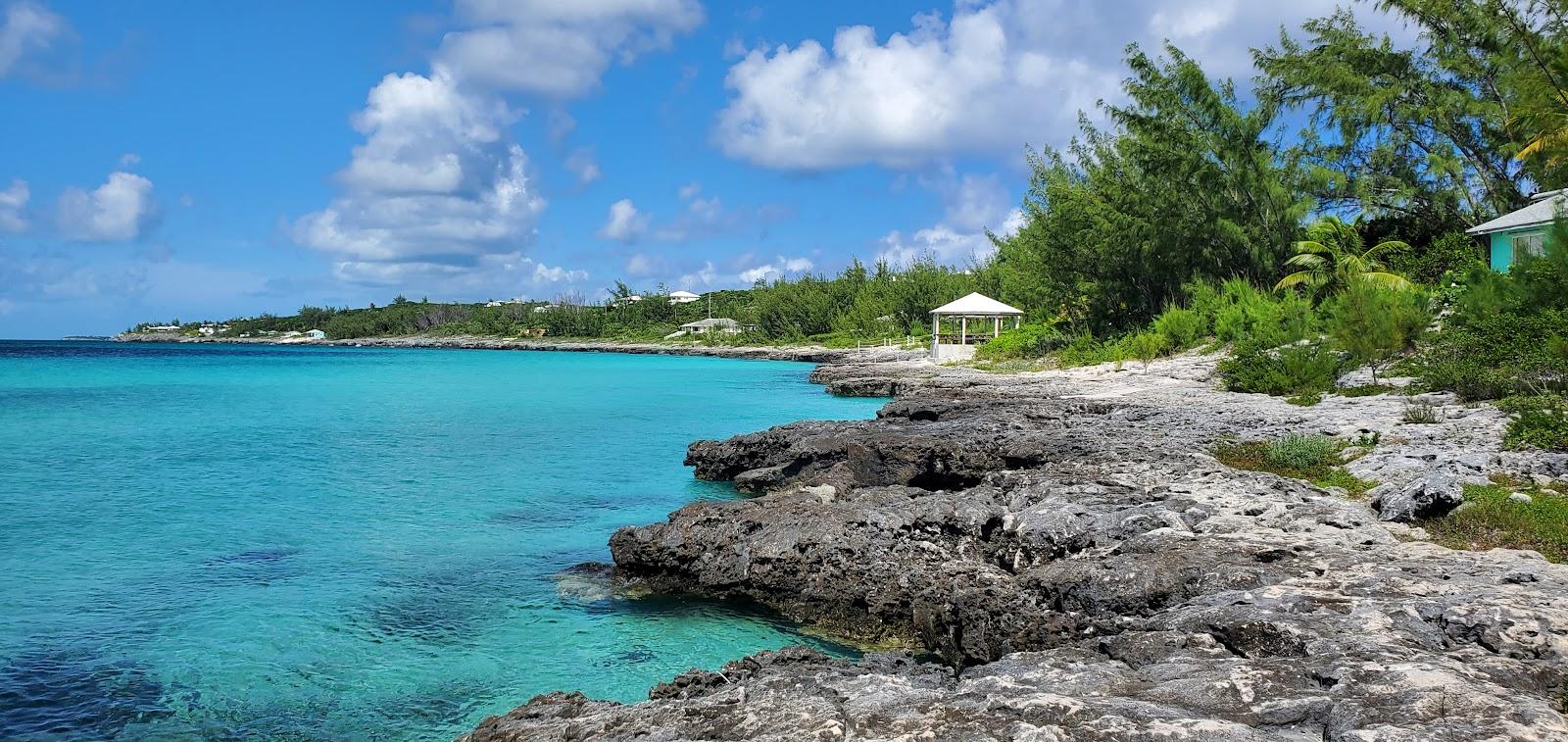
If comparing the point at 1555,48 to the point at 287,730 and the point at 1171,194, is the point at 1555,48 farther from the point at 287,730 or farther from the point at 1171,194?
the point at 287,730

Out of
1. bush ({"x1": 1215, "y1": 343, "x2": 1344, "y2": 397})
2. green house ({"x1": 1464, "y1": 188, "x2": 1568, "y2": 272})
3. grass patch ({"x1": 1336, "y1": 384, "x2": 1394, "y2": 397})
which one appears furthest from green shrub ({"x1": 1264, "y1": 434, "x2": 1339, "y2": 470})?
green house ({"x1": 1464, "y1": 188, "x2": 1568, "y2": 272})

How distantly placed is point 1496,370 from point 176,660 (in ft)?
48.8

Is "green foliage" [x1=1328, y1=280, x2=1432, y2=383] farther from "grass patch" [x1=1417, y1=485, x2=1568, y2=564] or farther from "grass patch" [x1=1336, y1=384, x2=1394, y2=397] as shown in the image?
"grass patch" [x1=1417, y1=485, x2=1568, y2=564]

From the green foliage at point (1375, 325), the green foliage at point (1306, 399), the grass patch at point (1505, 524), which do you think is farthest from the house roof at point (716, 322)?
the grass patch at point (1505, 524)

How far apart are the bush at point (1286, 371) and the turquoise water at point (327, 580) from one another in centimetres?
988

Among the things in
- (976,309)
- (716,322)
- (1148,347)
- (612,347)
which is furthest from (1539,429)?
(612,347)

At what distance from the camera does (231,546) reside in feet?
38.7

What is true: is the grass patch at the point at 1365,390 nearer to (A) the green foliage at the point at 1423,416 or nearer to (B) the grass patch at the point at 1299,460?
(A) the green foliage at the point at 1423,416

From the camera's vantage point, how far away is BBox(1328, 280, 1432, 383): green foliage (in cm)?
1634

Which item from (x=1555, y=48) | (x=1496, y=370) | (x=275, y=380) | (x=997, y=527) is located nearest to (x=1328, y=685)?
(x=997, y=527)

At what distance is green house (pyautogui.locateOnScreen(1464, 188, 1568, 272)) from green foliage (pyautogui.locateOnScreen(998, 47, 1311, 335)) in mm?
4997

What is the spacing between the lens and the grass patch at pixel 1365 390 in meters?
14.1

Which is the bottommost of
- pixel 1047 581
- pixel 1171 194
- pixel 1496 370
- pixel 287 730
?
pixel 287 730

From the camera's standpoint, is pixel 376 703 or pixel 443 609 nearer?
pixel 376 703
